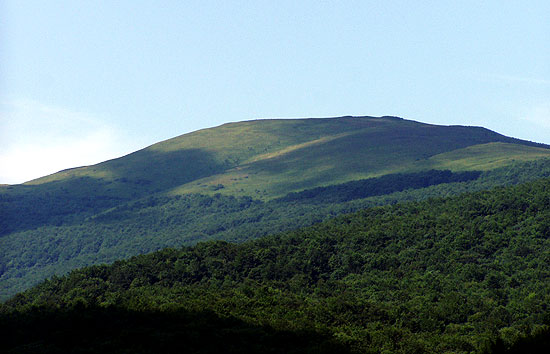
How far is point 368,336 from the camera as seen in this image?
76188mm

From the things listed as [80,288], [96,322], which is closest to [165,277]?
[80,288]

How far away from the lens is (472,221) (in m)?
148

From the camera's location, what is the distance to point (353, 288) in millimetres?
121188

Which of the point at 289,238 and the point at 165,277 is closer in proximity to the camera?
the point at 165,277

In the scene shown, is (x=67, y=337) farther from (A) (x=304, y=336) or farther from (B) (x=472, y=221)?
(B) (x=472, y=221)

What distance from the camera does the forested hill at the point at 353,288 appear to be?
72.6m

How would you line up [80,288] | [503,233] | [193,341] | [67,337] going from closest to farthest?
[193,341] < [67,337] < [80,288] < [503,233]

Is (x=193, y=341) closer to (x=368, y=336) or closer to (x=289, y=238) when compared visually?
(x=368, y=336)

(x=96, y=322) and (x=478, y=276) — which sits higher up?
(x=96, y=322)

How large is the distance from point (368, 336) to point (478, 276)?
160 feet

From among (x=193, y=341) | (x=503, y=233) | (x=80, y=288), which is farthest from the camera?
(x=503, y=233)

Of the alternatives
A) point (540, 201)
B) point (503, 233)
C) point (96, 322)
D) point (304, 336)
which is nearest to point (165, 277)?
point (96, 322)

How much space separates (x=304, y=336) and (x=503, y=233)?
80.5 meters

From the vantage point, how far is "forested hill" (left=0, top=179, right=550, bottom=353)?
7262cm
